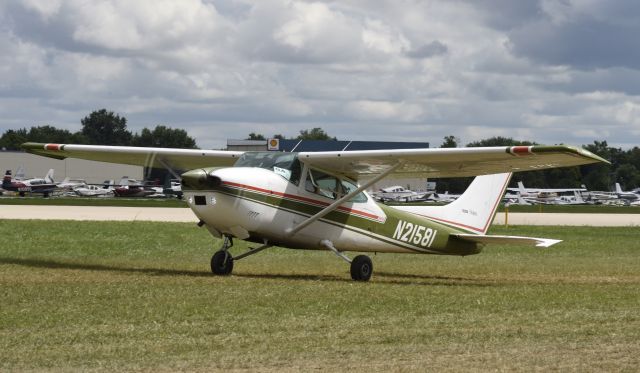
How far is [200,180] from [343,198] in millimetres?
2937

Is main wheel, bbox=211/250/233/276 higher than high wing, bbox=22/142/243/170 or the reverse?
the reverse

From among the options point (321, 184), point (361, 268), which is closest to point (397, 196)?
point (321, 184)

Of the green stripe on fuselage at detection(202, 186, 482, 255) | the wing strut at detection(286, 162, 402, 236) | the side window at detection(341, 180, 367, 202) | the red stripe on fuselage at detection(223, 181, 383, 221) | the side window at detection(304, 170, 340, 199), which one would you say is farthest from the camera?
the side window at detection(341, 180, 367, 202)

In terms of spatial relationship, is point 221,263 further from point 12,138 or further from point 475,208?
point 12,138

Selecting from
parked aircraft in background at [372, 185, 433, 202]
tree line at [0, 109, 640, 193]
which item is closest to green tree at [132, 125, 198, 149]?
tree line at [0, 109, 640, 193]

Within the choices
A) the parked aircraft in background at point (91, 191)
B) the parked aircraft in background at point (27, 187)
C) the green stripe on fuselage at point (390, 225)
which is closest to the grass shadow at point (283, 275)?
the green stripe on fuselage at point (390, 225)

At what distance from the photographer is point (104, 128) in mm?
159125

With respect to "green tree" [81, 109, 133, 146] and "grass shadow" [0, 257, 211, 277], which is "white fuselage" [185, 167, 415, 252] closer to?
"grass shadow" [0, 257, 211, 277]

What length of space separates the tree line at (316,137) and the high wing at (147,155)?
106134 mm

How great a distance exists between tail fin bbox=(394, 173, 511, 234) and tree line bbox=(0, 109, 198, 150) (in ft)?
385

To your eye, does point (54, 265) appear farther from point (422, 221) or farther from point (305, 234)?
point (422, 221)

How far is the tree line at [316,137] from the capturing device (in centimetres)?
13275

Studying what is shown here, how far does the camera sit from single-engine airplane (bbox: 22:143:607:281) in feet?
51.5

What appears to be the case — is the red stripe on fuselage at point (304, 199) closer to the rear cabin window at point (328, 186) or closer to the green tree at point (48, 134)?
the rear cabin window at point (328, 186)
